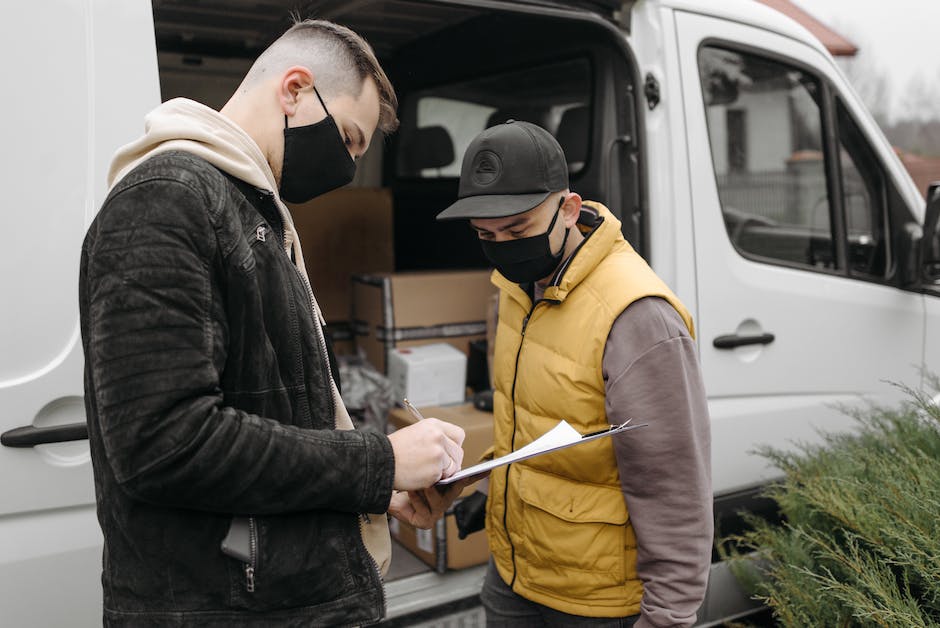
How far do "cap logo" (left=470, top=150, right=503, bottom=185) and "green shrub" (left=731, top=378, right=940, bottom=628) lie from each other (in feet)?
3.61

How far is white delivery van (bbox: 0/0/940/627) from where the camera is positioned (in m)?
1.63

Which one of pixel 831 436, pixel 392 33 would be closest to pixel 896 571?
pixel 831 436

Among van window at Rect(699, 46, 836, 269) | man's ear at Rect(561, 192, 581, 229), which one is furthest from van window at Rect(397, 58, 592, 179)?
man's ear at Rect(561, 192, 581, 229)

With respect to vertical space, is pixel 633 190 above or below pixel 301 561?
above

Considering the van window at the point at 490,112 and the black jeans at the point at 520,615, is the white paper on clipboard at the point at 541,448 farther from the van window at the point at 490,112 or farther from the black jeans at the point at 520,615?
the van window at the point at 490,112

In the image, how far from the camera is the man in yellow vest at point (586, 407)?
162 centimetres

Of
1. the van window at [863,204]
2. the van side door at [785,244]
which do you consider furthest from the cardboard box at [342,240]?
the van window at [863,204]

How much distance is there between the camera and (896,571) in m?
1.97

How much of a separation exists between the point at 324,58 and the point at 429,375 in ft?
6.73

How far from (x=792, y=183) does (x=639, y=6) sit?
95cm

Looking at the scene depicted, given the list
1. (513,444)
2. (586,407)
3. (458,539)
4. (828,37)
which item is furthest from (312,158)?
(828,37)

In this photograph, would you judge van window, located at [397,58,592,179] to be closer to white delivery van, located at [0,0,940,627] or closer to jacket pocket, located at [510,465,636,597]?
white delivery van, located at [0,0,940,627]

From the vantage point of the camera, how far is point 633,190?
8.38 ft

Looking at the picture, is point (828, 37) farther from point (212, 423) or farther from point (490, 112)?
point (212, 423)
